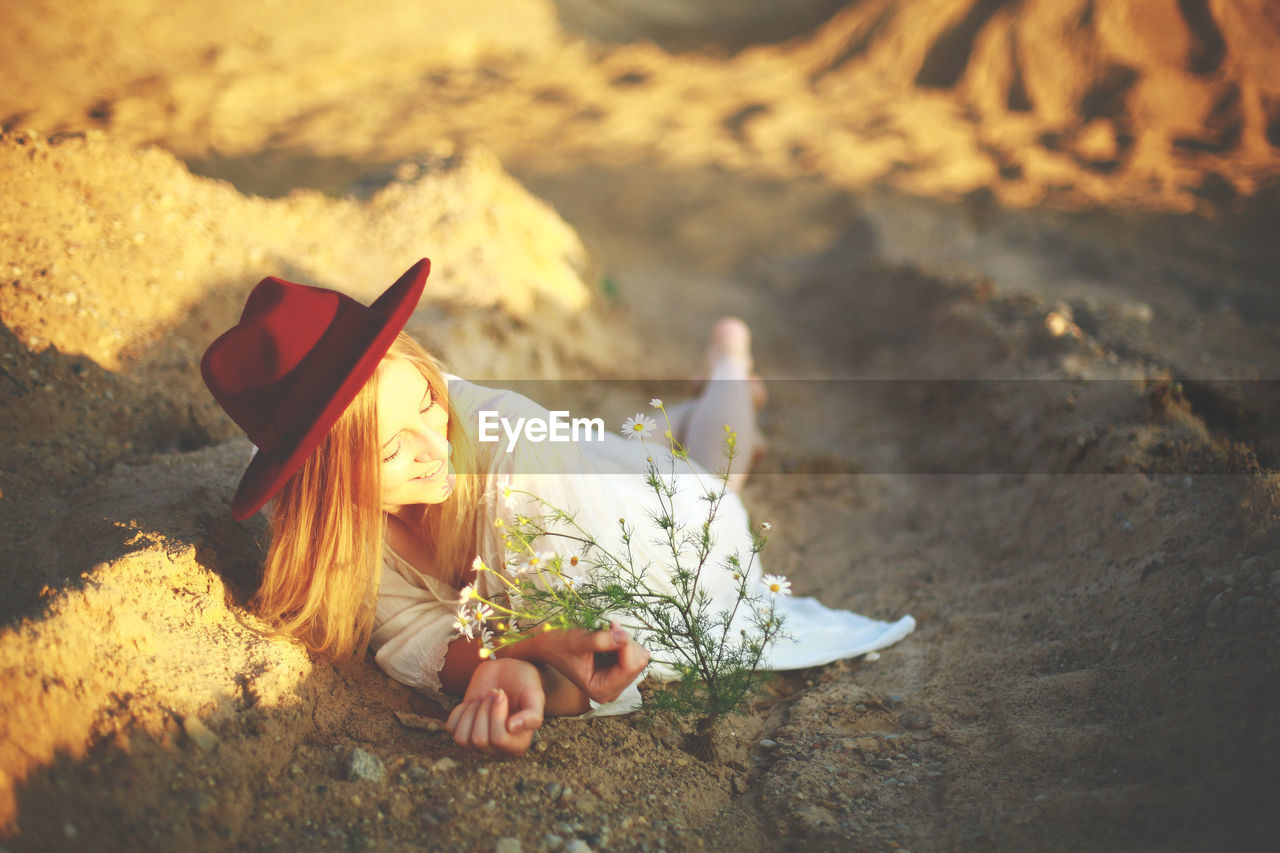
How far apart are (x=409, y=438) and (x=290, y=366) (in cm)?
32

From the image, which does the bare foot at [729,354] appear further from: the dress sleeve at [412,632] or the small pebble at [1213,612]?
the small pebble at [1213,612]

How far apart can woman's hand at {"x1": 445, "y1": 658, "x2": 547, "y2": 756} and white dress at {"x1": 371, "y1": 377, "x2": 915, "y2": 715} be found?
190 millimetres

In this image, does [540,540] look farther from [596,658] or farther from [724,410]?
[724,410]

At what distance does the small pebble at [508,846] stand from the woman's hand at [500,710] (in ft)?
0.62

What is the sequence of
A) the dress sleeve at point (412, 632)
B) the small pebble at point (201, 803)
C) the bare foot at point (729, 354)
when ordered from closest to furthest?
1. the small pebble at point (201, 803)
2. the dress sleeve at point (412, 632)
3. the bare foot at point (729, 354)

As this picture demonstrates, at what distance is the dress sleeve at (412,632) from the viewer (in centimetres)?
201

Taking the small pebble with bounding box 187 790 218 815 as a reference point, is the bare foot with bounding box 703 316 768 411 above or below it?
below

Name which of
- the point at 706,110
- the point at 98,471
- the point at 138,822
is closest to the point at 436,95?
the point at 706,110

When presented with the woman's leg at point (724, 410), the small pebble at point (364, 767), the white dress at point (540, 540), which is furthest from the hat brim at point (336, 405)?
the woman's leg at point (724, 410)

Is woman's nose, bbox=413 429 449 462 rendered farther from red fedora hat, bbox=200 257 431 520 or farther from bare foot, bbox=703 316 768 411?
bare foot, bbox=703 316 768 411

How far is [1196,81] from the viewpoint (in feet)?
24.7

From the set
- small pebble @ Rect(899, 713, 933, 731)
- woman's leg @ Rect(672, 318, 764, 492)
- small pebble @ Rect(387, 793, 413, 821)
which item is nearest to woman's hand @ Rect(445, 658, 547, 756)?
small pebble @ Rect(387, 793, 413, 821)

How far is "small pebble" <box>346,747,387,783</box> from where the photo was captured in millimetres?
1672

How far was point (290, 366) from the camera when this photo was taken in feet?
5.04
